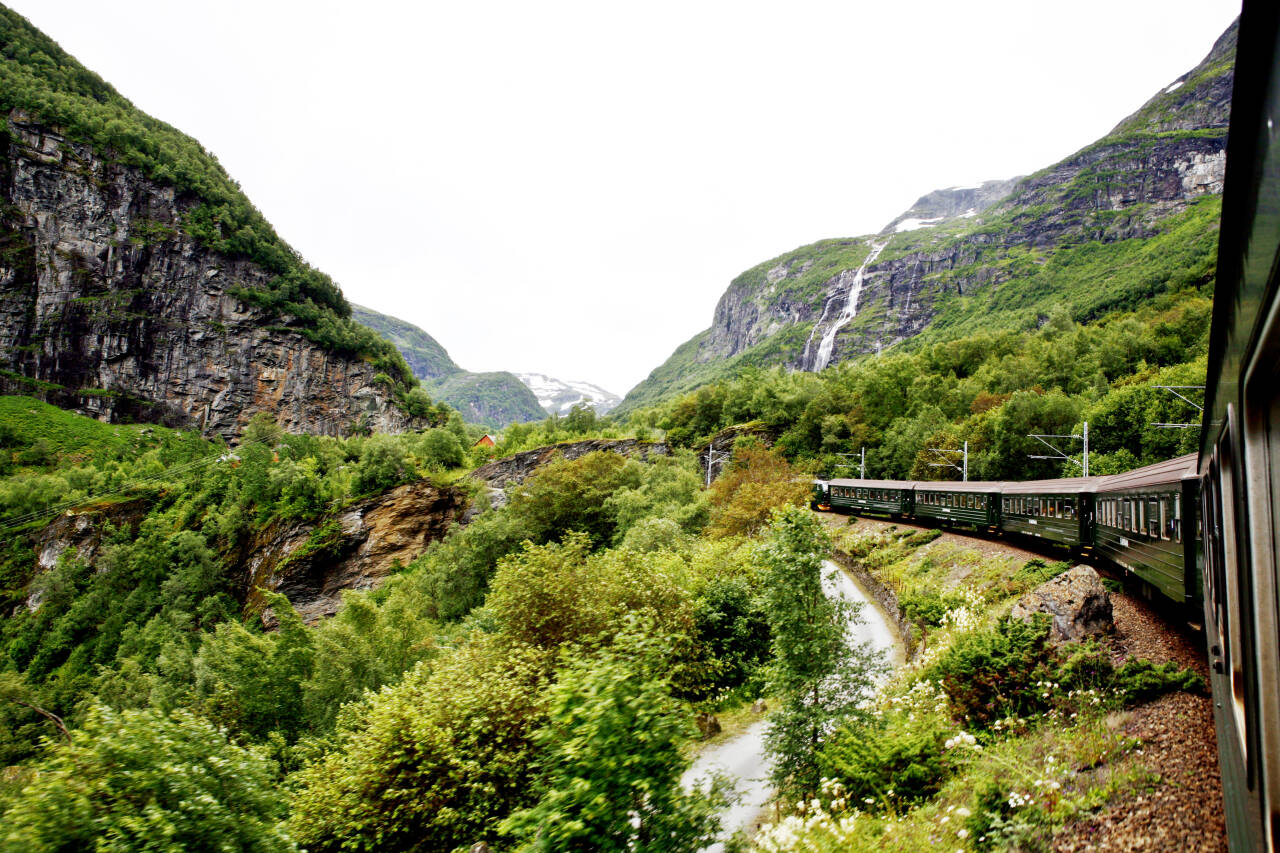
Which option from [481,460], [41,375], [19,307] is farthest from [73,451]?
[481,460]

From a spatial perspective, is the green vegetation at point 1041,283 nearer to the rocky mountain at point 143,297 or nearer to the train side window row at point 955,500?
the train side window row at point 955,500

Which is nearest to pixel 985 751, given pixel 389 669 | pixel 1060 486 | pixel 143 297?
pixel 1060 486

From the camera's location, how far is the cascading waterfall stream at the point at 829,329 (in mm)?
169500

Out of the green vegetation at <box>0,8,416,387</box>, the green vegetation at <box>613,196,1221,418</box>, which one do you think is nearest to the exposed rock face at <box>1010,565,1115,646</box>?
the green vegetation at <box>613,196,1221,418</box>

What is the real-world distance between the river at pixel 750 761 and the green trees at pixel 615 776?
1.11 metres

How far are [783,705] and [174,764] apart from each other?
9221mm

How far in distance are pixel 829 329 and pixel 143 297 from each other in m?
172

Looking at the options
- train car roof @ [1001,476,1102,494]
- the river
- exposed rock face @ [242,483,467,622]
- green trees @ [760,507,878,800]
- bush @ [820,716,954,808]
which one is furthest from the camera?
exposed rock face @ [242,483,467,622]

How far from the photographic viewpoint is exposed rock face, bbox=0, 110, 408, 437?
8006 centimetres

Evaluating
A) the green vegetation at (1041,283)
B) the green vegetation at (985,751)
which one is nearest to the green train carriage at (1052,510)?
the green vegetation at (985,751)

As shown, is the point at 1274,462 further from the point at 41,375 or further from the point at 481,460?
the point at 41,375

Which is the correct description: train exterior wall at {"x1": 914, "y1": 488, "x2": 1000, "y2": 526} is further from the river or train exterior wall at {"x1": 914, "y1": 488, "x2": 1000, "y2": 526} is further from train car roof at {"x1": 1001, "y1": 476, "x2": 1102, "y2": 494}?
the river

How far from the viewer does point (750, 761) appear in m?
13.7

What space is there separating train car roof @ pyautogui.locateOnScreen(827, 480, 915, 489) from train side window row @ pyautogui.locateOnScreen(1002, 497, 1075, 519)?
9.38 meters
